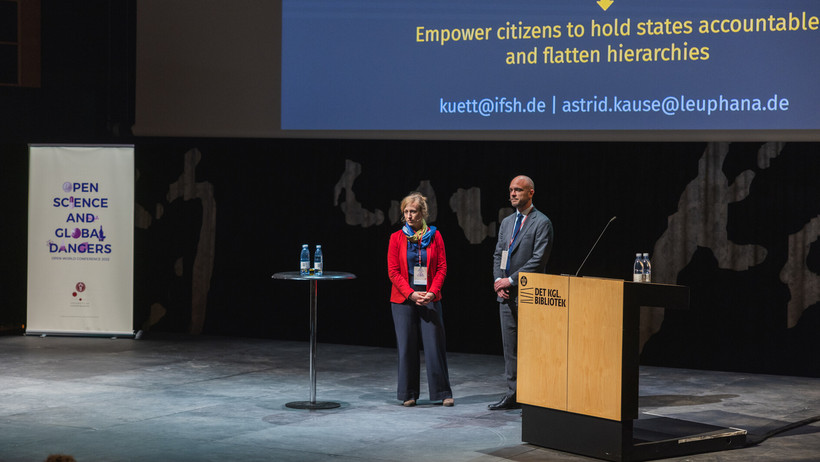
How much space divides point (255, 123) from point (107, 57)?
1913 millimetres

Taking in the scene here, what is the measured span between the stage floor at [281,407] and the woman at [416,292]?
0.20 metres

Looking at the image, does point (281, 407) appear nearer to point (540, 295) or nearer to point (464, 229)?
point (540, 295)

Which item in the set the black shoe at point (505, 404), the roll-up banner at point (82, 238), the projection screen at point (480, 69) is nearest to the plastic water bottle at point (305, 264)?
the black shoe at point (505, 404)

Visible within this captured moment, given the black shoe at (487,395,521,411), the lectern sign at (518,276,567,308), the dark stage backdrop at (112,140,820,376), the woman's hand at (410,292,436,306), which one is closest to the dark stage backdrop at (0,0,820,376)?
the dark stage backdrop at (112,140,820,376)

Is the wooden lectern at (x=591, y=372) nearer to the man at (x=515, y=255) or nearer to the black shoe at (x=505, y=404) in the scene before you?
the man at (x=515, y=255)

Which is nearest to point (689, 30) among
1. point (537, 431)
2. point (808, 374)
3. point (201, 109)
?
point (808, 374)

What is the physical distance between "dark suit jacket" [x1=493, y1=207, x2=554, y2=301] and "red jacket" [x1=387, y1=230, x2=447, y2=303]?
1.17 feet

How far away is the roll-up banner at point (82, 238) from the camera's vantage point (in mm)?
9414

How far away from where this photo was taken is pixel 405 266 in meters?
6.50

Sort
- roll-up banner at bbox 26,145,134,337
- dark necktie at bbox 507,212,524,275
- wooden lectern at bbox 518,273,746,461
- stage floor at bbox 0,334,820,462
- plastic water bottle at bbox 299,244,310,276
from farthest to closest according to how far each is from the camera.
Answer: roll-up banner at bbox 26,145,134,337
plastic water bottle at bbox 299,244,310,276
dark necktie at bbox 507,212,524,275
stage floor at bbox 0,334,820,462
wooden lectern at bbox 518,273,746,461

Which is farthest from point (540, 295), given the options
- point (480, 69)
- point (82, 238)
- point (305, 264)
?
point (82, 238)

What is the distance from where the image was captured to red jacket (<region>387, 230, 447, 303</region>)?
6.46m

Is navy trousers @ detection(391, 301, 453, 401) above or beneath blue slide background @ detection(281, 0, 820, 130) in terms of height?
beneath

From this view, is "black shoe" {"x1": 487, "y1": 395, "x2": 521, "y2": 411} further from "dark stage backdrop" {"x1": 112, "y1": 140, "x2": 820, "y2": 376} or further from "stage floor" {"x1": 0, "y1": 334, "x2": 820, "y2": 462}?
"dark stage backdrop" {"x1": 112, "y1": 140, "x2": 820, "y2": 376}
